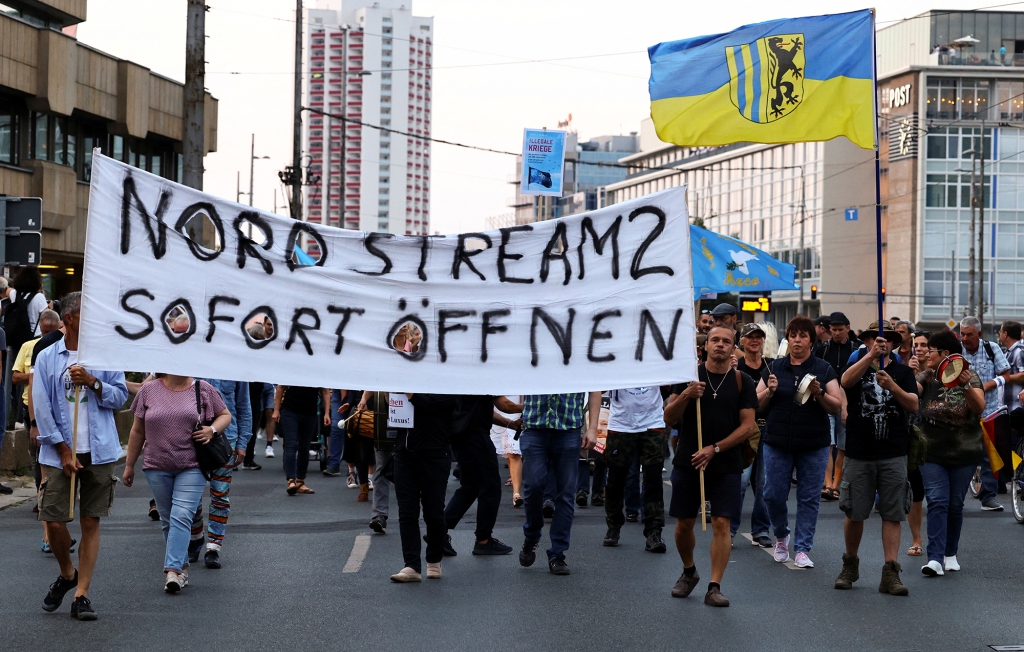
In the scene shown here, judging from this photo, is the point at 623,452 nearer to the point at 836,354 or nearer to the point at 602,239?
the point at 602,239

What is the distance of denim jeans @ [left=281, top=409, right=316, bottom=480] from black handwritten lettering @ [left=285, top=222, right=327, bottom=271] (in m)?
6.08

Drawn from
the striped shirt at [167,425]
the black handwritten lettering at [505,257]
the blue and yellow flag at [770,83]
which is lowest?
the striped shirt at [167,425]

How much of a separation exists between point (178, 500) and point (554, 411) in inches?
110

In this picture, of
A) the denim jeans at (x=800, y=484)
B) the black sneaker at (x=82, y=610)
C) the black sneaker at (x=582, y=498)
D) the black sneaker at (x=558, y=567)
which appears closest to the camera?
the black sneaker at (x=82, y=610)

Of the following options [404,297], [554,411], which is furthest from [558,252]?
[554,411]

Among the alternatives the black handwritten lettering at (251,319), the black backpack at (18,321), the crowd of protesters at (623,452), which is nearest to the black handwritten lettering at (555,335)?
the crowd of protesters at (623,452)

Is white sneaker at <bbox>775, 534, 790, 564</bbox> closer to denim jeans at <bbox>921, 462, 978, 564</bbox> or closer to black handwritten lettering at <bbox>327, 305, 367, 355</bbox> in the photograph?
denim jeans at <bbox>921, 462, 978, 564</bbox>

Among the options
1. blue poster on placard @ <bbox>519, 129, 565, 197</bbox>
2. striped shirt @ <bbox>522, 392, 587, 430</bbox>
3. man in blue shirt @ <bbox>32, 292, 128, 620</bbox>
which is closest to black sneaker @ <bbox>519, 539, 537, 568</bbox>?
striped shirt @ <bbox>522, 392, 587, 430</bbox>

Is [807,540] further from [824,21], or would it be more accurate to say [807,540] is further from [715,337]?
[824,21]

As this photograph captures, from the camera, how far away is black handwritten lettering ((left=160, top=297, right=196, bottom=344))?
8.10 m

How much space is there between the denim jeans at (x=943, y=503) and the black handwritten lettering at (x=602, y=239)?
2978 mm

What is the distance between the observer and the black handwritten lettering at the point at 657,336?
8.52 meters

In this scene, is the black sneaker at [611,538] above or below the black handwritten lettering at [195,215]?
below

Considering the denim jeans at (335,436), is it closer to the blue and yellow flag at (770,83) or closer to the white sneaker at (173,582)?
the blue and yellow flag at (770,83)
